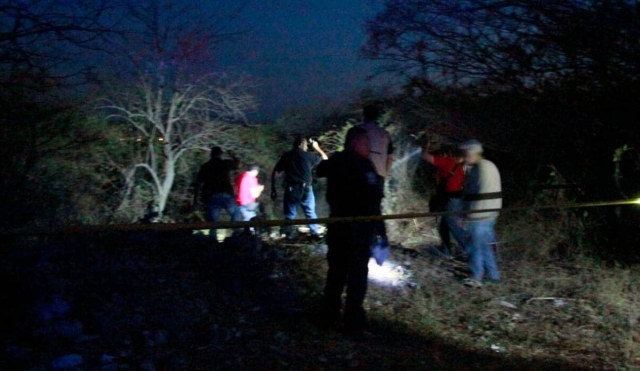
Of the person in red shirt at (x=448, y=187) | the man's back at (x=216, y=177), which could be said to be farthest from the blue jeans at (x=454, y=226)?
the man's back at (x=216, y=177)

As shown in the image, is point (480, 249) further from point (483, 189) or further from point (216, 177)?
point (216, 177)

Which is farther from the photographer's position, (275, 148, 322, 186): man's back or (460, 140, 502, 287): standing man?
A: (275, 148, 322, 186): man's back

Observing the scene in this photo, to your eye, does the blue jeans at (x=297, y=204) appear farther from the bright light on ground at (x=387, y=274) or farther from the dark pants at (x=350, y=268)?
the dark pants at (x=350, y=268)

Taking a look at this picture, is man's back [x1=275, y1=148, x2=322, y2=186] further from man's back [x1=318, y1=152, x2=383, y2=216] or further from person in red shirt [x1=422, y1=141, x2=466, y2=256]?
man's back [x1=318, y1=152, x2=383, y2=216]

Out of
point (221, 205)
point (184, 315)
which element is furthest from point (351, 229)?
point (221, 205)

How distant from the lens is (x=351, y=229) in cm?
552

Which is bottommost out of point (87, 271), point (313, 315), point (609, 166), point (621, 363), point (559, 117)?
point (621, 363)

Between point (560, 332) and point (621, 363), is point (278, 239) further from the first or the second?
point (621, 363)

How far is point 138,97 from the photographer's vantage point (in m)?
11.2

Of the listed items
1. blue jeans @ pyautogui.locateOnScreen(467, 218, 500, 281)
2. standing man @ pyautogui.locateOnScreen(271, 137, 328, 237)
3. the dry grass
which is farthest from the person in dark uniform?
standing man @ pyautogui.locateOnScreen(271, 137, 328, 237)

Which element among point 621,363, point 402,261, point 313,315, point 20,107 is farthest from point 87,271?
point 621,363

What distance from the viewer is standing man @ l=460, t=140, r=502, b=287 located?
7457 mm

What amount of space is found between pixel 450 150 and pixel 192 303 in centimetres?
549

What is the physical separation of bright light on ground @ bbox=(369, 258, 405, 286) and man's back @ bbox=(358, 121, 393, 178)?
1507 mm
